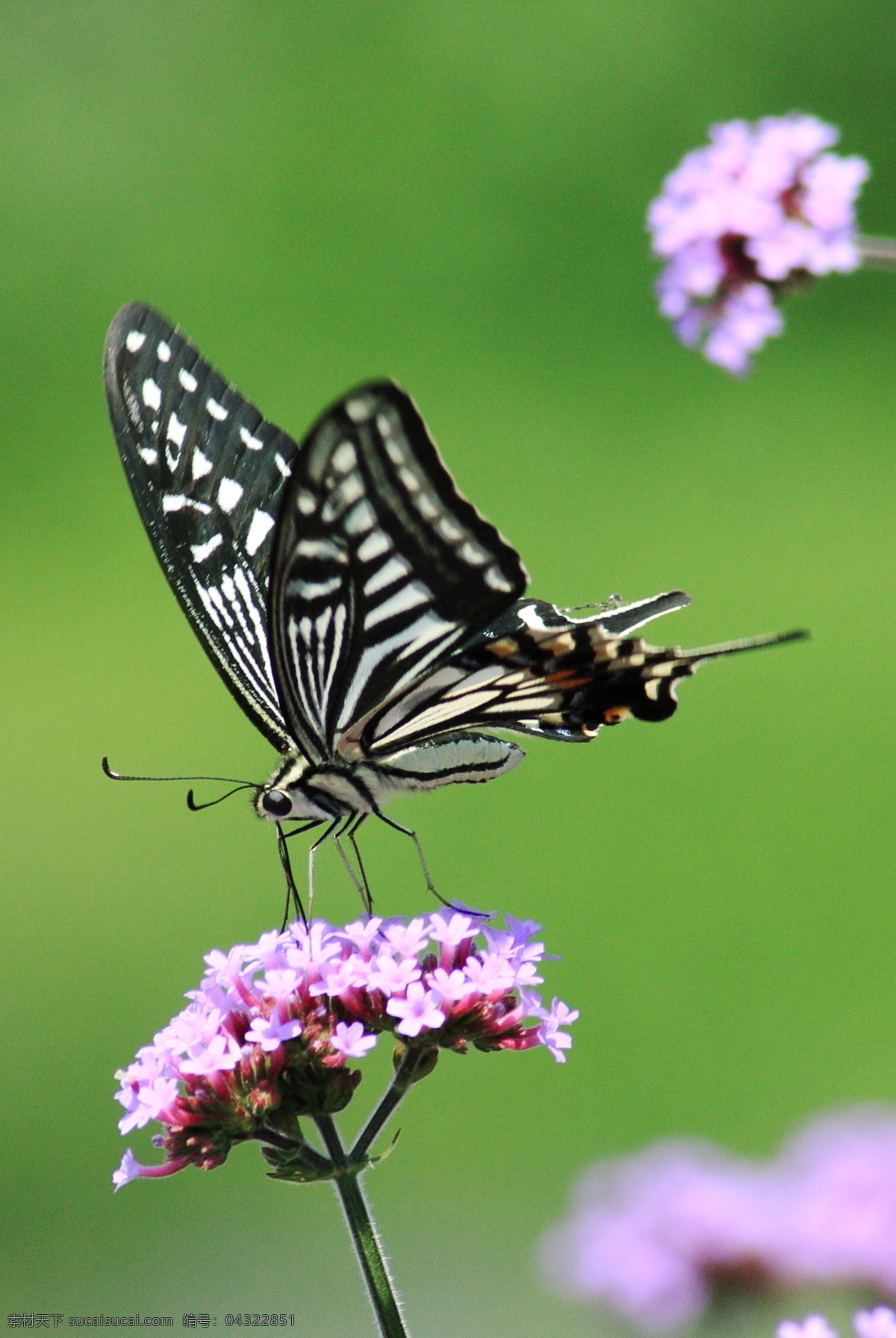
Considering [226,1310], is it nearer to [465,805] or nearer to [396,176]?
[465,805]

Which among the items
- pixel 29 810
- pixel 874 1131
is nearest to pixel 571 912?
pixel 29 810

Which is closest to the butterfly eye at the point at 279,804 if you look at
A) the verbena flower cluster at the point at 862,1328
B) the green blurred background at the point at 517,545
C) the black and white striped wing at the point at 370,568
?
the black and white striped wing at the point at 370,568

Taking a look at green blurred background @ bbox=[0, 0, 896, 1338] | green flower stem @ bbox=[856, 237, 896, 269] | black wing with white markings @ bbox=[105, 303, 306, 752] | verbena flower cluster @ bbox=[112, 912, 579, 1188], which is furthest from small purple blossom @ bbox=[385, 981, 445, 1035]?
green blurred background @ bbox=[0, 0, 896, 1338]

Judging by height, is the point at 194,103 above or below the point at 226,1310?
above

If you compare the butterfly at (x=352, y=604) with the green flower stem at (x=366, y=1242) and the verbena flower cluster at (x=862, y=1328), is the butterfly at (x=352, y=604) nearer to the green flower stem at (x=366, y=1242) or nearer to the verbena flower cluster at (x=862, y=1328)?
the green flower stem at (x=366, y=1242)

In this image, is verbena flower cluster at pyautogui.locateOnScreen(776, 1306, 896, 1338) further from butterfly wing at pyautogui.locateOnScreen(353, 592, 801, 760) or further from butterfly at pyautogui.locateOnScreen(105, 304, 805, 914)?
butterfly wing at pyautogui.locateOnScreen(353, 592, 801, 760)

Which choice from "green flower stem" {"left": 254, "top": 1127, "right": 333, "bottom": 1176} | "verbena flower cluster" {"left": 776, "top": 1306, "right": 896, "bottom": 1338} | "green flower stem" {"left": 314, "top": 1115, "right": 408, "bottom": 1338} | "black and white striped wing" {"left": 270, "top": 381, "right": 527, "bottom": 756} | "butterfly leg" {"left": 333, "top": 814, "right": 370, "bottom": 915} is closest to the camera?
"verbena flower cluster" {"left": 776, "top": 1306, "right": 896, "bottom": 1338}

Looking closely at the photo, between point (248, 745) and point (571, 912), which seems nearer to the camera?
point (571, 912)
